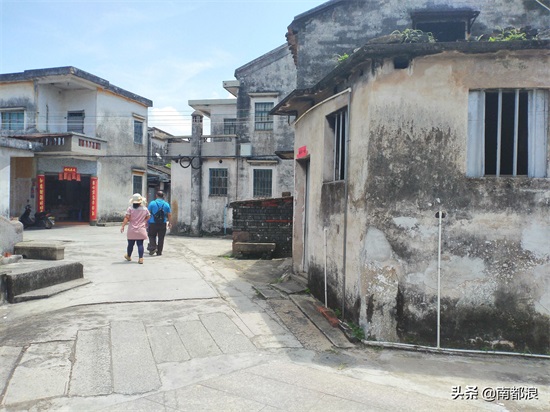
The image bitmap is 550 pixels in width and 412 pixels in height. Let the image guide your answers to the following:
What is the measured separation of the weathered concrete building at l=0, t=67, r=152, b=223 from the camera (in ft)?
66.3

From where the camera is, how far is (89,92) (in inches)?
855

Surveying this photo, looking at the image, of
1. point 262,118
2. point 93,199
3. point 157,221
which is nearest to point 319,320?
point 157,221

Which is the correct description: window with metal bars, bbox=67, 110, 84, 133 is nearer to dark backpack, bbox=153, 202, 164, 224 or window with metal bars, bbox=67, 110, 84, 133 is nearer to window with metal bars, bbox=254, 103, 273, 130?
window with metal bars, bbox=254, 103, 273, 130

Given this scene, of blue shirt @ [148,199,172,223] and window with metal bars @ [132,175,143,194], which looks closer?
blue shirt @ [148,199,172,223]

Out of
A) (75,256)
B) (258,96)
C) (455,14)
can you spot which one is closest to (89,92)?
(258,96)

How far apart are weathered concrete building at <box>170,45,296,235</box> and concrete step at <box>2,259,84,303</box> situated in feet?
39.5

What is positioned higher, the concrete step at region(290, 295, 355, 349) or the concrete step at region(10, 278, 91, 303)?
the concrete step at region(10, 278, 91, 303)

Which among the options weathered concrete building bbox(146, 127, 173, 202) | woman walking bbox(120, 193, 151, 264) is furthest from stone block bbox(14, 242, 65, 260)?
weathered concrete building bbox(146, 127, 173, 202)

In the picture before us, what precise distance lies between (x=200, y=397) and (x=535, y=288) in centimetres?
407

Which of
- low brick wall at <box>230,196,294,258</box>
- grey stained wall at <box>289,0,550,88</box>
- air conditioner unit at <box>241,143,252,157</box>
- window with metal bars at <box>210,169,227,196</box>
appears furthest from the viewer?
window with metal bars at <box>210,169,227,196</box>

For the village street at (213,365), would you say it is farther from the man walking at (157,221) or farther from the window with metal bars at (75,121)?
the window with metal bars at (75,121)

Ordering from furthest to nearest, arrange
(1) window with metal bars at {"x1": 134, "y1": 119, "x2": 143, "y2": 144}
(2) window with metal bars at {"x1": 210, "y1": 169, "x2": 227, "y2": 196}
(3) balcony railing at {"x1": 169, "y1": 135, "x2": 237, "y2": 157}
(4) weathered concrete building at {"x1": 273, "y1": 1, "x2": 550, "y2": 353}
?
(1) window with metal bars at {"x1": 134, "y1": 119, "x2": 143, "y2": 144} < (2) window with metal bars at {"x1": 210, "y1": 169, "x2": 227, "y2": 196} < (3) balcony railing at {"x1": 169, "y1": 135, "x2": 237, "y2": 157} < (4) weathered concrete building at {"x1": 273, "y1": 1, "x2": 550, "y2": 353}

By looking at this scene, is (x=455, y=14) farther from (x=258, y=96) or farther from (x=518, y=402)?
(x=258, y=96)

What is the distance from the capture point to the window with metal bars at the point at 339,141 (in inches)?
252
